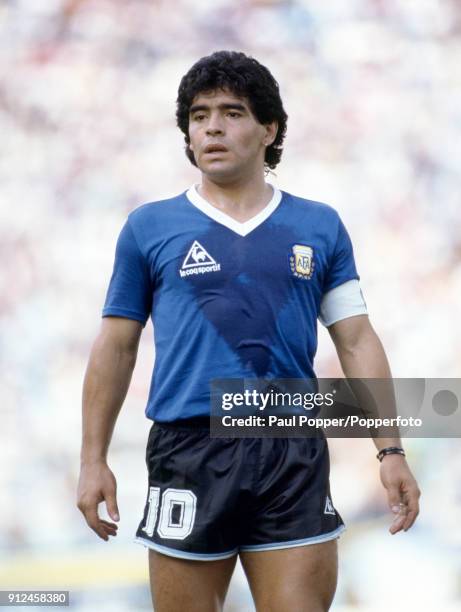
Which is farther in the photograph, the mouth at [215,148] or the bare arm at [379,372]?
the mouth at [215,148]

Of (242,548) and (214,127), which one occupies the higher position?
(214,127)

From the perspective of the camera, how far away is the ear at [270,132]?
7.90 feet

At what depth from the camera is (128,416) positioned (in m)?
3.79

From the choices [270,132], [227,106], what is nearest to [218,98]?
[227,106]

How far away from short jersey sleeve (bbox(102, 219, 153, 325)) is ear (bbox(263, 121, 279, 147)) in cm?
39

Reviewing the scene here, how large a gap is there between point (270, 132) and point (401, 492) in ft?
2.75

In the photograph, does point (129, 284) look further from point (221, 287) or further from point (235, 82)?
point (235, 82)

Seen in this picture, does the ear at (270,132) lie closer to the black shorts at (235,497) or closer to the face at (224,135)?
the face at (224,135)

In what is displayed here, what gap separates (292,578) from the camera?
1997 millimetres

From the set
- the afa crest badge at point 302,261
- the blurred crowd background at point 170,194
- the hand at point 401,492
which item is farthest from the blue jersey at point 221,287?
the blurred crowd background at point 170,194

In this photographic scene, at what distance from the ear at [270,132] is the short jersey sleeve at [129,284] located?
395 millimetres

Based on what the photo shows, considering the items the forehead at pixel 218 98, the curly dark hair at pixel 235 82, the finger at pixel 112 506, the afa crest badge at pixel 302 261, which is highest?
the curly dark hair at pixel 235 82

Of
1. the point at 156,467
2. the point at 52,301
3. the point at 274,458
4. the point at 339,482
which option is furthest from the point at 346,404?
the point at 52,301

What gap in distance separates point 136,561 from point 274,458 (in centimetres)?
182
